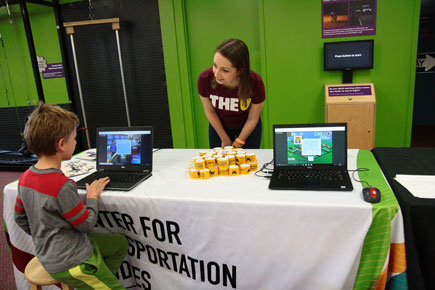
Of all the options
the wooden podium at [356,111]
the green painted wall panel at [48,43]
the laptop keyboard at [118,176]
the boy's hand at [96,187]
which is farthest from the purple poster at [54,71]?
the wooden podium at [356,111]

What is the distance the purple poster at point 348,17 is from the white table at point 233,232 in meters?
2.28

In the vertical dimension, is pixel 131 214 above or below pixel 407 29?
below

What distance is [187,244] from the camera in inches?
53.2

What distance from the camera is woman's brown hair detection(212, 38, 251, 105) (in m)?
1.68

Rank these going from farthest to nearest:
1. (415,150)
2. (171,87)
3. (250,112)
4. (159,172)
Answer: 1. (171,87)
2. (250,112)
3. (415,150)
4. (159,172)

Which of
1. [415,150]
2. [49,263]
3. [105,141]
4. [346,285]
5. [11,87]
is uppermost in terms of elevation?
[11,87]

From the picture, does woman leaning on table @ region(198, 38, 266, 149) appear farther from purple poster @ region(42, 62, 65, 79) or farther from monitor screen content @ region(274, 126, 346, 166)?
purple poster @ region(42, 62, 65, 79)

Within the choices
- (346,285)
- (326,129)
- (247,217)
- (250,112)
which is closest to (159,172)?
(247,217)

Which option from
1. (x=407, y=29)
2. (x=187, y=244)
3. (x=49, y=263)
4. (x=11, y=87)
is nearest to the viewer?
(x=49, y=263)

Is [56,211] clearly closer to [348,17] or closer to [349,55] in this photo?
[349,55]

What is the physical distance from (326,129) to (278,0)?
97.1 inches

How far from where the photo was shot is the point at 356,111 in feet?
10.2

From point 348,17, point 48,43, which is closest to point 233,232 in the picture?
point 348,17

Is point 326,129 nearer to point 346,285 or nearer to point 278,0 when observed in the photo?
point 346,285
